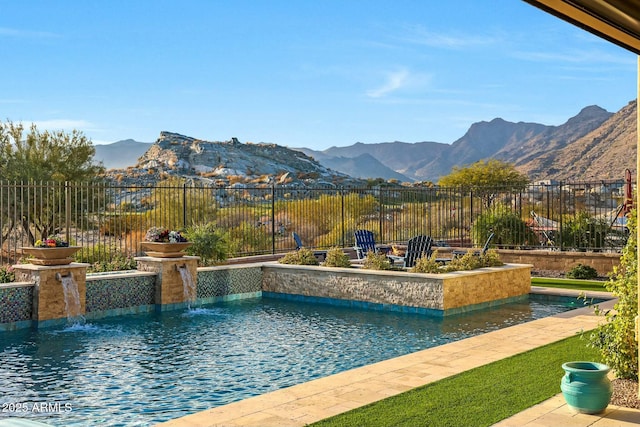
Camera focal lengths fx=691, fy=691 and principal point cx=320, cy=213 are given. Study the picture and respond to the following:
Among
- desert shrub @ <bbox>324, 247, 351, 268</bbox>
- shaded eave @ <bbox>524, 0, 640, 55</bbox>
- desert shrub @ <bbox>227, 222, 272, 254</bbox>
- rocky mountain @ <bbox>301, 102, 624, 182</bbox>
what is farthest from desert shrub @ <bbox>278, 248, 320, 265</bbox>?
rocky mountain @ <bbox>301, 102, 624, 182</bbox>

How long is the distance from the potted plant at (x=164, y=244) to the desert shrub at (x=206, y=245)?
1306 mm

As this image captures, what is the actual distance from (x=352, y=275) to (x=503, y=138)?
94798mm

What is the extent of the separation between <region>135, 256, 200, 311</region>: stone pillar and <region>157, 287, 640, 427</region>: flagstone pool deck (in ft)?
19.1

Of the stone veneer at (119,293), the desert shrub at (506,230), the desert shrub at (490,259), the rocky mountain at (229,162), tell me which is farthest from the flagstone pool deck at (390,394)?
the rocky mountain at (229,162)

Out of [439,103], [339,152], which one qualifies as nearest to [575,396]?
[439,103]

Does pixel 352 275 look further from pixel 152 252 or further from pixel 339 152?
pixel 339 152

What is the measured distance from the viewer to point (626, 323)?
575cm

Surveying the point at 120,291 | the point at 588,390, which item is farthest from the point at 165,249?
the point at 588,390

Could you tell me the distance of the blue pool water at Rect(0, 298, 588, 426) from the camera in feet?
20.4

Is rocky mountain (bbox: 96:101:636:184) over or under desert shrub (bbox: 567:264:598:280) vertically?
over

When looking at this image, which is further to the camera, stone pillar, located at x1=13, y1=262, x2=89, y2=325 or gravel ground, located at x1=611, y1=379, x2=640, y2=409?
stone pillar, located at x1=13, y1=262, x2=89, y2=325

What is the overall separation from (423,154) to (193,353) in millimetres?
108420

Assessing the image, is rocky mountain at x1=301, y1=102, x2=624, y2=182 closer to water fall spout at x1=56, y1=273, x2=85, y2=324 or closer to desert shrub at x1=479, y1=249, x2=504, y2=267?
desert shrub at x1=479, y1=249, x2=504, y2=267

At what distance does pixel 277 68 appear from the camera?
6625 centimetres
